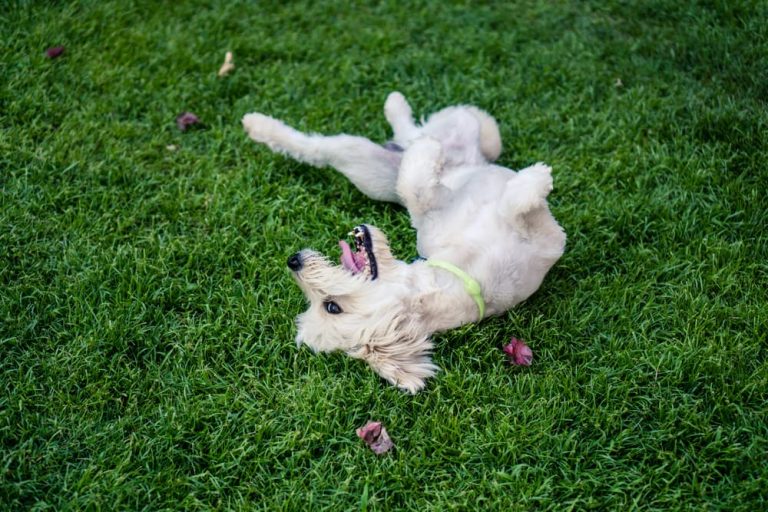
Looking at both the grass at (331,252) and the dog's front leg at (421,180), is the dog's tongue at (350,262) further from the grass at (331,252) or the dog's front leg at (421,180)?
the dog's front leg at (421,180)

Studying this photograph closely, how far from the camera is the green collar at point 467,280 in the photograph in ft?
11.5

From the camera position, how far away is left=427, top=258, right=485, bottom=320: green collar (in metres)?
3.51

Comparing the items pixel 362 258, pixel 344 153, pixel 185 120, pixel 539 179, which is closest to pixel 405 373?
pixel 362 258

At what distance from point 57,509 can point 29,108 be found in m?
2.79

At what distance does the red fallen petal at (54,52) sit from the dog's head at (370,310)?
9.40 feet

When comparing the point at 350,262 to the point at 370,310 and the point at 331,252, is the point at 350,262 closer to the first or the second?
the point at 370,310

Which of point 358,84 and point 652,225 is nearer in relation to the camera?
point 652,225

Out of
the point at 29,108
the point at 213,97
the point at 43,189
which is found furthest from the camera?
the point at 213,97

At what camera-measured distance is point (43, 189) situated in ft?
14.0

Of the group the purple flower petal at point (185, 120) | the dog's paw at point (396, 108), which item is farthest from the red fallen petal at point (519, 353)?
the purple flower petal at point (185, 120)

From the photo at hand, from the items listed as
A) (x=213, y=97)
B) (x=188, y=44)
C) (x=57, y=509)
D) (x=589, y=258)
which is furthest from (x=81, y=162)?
(x=589, y=258)

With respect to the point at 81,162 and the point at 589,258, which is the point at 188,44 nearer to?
the point at 81,162

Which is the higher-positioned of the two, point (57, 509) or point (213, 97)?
point (213, 97)

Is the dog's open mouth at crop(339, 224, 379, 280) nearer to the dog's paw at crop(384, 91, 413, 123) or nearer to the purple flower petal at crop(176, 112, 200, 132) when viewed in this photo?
the dog's paw at crop(384, 91, 413, 123)
